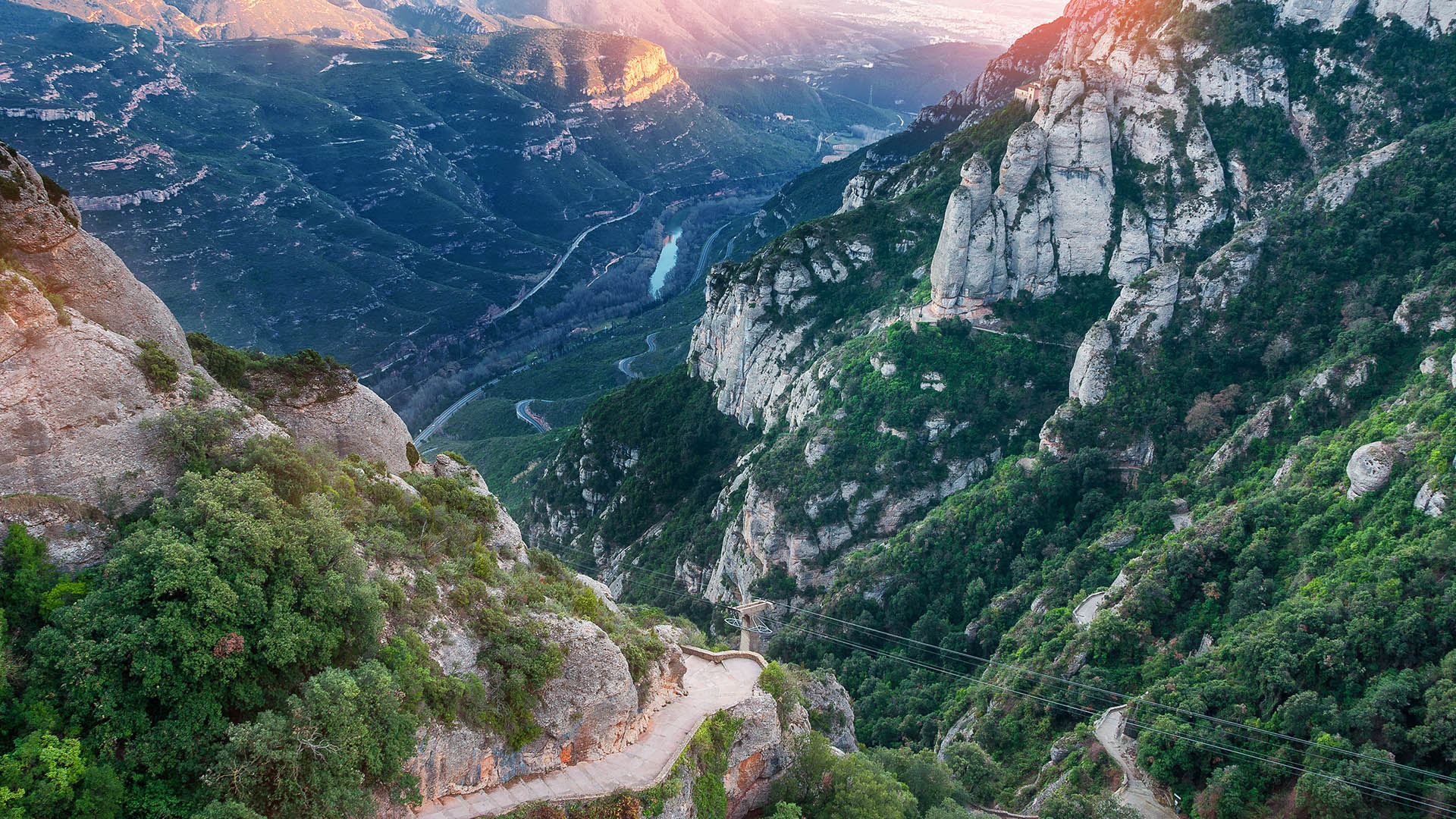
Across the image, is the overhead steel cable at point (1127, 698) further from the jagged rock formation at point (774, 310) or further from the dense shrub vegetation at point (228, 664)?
the dense shrub vegetation at point (228, 664)

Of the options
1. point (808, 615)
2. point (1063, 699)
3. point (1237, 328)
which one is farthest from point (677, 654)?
point (1237, 328)

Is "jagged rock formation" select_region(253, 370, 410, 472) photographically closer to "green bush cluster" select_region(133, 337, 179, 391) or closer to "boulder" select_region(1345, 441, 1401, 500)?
"green bush cluster" select_region(133, 337, 179, 391)

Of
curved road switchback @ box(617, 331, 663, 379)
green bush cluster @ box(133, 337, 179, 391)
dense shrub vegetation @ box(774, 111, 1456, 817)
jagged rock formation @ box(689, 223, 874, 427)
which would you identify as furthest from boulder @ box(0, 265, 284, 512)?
curved road switchback @ box(617, 331, 663, 379)

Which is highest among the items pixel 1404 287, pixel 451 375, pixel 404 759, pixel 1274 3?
pixel 1274 3

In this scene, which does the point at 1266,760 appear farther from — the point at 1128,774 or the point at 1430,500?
the point at 1430,500

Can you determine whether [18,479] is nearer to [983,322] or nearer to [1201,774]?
[1201,774]

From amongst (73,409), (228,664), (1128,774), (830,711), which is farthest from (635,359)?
(228,664)

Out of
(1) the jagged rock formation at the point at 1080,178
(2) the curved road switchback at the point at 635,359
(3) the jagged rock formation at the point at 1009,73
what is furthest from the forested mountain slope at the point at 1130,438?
(3) the jagged rock formation at the point at 1009,73
